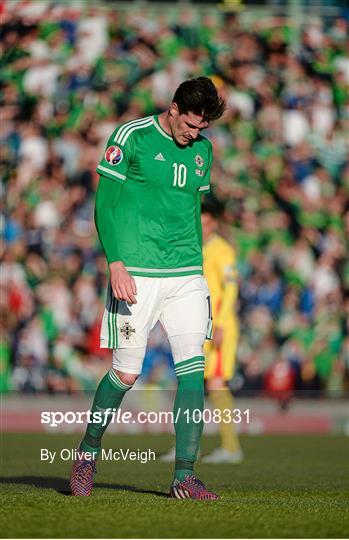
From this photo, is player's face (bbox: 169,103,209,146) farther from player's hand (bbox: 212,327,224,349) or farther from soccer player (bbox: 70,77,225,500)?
player's hand (bbox: 212,327,224,349)

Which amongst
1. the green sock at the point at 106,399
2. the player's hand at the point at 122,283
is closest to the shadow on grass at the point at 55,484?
the green sock at the point at 106,399

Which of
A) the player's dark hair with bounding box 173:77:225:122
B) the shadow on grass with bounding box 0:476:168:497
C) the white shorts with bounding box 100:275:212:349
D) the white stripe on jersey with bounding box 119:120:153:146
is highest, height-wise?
the player's dark hair with bounding box 173:77:225:122

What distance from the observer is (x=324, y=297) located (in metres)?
18.4

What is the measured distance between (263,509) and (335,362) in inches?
487

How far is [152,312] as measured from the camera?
655 cm

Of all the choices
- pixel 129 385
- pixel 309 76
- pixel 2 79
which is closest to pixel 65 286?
pixel 2 79

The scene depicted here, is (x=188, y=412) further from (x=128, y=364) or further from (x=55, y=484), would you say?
(x=55, y=484)

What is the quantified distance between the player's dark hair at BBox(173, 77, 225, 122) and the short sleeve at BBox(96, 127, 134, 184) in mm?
335

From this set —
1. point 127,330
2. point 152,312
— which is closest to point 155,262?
point 152,312

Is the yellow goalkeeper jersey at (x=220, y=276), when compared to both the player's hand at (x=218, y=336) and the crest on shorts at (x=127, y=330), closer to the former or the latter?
the player's hand at (x=218, y=336)

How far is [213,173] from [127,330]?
12.7 meters

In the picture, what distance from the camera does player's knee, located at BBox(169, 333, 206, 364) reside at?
6.53 meters

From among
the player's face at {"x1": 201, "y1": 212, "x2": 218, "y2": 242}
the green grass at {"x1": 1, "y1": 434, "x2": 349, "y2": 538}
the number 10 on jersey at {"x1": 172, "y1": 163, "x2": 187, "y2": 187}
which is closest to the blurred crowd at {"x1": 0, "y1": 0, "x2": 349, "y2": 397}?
the green grass at {"x1": 1, "y1": 434, "x2": 349, "y2": 538}

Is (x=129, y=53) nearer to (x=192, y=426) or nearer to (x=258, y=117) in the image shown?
(x=258, y=117)
